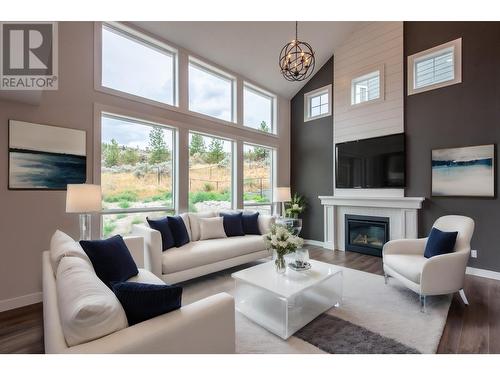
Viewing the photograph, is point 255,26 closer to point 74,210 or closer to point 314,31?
point 314,31

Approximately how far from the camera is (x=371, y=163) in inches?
191

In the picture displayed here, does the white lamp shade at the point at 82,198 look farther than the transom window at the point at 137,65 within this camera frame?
No

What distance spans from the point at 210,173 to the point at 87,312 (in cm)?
402

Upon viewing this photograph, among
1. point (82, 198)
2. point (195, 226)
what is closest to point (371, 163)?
point (195, 226)

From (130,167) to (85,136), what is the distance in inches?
28.7

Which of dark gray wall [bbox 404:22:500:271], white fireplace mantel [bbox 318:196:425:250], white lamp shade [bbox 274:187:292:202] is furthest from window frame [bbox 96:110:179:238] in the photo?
dark gray wall [bbox 404:22:500:271]

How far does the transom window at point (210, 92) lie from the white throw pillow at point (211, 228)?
208 centimetres

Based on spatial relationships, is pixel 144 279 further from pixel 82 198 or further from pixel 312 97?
pixel 312 97

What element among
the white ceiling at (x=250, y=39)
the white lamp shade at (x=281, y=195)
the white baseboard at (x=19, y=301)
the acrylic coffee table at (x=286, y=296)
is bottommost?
the white baseboard at (x=19, y=301)

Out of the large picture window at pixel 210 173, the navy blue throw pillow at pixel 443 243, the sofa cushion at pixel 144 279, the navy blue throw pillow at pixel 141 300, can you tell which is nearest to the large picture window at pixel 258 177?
the large picture window at pixel 210 173

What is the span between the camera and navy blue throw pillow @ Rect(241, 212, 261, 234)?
4.37 metres

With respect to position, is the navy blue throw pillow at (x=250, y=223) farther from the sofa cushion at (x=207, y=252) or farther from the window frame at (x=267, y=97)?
the window frame at (x=267, y=97)

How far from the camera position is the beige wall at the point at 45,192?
2744 mm
